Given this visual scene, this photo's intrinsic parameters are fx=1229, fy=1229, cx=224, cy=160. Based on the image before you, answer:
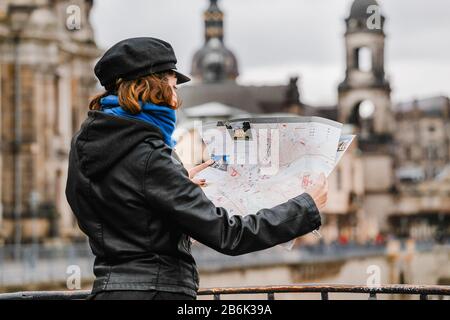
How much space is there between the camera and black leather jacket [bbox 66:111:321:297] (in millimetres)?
4066

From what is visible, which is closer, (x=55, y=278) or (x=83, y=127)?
(x=83, y=127)

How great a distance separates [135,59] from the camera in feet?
13.7

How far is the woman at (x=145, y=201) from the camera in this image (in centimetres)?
407

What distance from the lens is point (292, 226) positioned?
4.21 meters

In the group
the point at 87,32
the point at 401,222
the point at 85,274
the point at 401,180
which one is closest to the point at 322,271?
the point at 87,32

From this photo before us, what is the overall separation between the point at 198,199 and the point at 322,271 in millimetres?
52543

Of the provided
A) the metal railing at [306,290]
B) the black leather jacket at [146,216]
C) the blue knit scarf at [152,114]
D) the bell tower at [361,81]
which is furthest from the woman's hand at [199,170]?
the bell tower at [361,81]

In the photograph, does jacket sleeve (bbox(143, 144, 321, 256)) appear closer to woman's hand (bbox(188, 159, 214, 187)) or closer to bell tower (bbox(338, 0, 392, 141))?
woman's hand (bbox(188, 159, 214, 187))

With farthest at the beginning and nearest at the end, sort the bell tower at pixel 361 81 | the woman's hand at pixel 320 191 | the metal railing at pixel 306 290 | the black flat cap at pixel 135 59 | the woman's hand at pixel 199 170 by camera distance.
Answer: the bell tower at pixel 361 81, the metal railing at pixel 306 290, the woman's hand at pixel 199 170, the woman's hand at pixel 320 191, the black flat cap at pixel 135 59

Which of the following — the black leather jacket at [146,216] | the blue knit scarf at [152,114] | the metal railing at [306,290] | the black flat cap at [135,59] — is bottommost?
the metal railing at [306,290]

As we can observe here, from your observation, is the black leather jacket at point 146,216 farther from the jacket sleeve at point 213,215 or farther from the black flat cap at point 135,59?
the black flat cap at point 135,59
